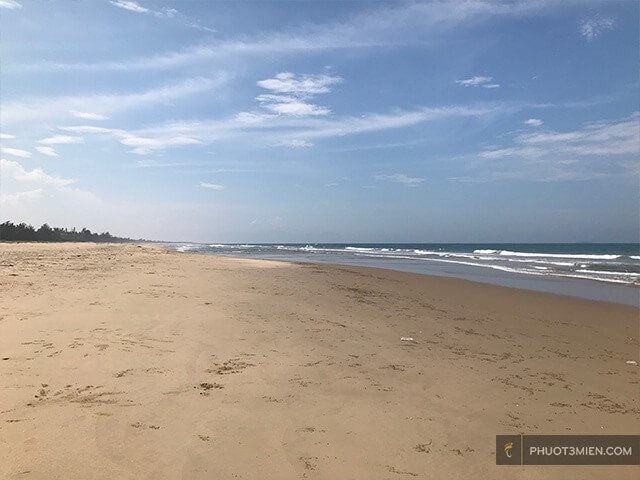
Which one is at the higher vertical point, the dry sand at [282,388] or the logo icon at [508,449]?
the dry sand at [282,388]

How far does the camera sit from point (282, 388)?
5.03 meters

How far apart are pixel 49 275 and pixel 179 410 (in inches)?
428

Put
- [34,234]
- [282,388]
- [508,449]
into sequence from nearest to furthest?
[508,449]
[282,388]
[34,234]

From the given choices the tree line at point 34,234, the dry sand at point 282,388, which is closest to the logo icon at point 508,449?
the dry sand at point 282,388

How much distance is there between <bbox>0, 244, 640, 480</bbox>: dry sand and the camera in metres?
3.55

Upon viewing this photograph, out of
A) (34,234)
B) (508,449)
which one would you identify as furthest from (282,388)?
(34,234)

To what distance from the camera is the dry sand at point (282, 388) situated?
355cm

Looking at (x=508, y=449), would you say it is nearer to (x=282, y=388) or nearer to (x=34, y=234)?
(x=282, y=388)

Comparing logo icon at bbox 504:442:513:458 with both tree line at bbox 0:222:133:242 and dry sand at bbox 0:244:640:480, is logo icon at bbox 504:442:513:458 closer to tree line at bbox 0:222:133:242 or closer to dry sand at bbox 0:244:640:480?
dry sand at bbox 0:244:640:480

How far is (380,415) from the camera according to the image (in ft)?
14.6

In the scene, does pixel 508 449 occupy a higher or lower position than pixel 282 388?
lower

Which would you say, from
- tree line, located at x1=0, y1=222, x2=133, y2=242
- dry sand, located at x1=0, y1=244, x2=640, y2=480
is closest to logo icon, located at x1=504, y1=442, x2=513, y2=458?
dry sand, located at x1=0, y1=244, x2=640, y2=480

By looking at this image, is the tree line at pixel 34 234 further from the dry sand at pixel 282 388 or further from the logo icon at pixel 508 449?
the logo icon at pixel 508 449

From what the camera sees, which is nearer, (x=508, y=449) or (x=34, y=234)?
(x=508, y=449)
